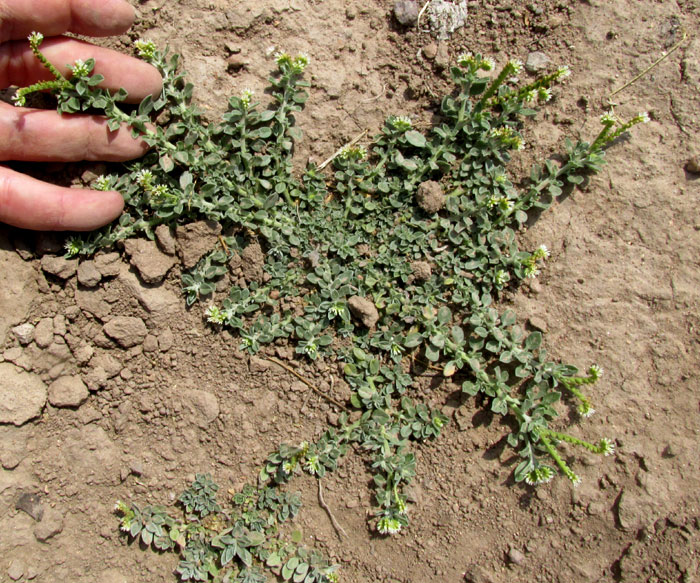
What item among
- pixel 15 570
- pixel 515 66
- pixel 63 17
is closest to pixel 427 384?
pixel 515 66

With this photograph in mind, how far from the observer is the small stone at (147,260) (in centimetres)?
354

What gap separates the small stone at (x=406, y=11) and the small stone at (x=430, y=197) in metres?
1.26

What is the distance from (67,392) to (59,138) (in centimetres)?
170

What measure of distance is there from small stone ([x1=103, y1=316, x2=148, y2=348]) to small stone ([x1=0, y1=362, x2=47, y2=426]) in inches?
22.8

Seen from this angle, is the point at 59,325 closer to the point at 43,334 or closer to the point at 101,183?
the point at 43,334

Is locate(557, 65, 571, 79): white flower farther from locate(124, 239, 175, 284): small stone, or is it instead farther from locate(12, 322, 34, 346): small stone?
locate(12, 322, 34, 346): small stone

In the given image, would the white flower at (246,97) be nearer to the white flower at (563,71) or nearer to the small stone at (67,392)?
the white flower at (563,71)

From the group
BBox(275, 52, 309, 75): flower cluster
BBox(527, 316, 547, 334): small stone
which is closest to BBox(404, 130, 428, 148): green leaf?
BBox(275, 52, 309, 75): flower cluster

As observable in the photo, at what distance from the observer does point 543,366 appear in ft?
11.6

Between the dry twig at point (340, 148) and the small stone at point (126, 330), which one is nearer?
the small stone at point (126, 330)

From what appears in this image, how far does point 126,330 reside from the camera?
11.7 ft

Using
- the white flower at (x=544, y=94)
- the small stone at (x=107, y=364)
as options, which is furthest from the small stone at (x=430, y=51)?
the small stone at (x=107, y=364)

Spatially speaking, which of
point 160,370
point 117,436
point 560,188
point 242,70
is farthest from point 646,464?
point 242,70

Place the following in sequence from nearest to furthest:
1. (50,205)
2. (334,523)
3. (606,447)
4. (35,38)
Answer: (35,38), (606,447), (50,205), (334,523)
